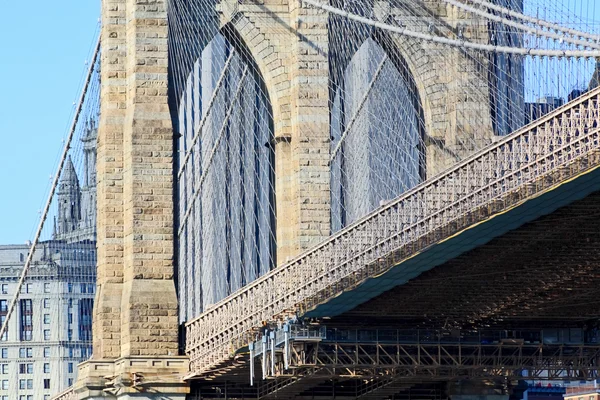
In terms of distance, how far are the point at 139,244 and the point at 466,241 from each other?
13394 mm

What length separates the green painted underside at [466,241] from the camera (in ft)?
181

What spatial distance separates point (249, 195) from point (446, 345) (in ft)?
106

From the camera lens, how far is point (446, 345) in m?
65.2

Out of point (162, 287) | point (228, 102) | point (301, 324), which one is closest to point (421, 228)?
point (301, 324)

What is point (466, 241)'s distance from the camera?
193 feet

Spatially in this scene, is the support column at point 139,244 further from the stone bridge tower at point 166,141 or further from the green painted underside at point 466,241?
the green painted underside at point 466,241

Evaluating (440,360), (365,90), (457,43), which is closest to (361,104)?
(365,90)

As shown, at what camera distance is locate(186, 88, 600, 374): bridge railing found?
2133 inches

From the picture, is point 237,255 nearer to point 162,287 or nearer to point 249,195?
point 249,195

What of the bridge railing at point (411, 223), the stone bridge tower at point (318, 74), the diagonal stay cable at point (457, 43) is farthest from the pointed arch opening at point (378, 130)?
the bridge railing at point (411, 223)

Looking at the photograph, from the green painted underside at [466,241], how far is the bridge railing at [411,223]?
10.4 inches

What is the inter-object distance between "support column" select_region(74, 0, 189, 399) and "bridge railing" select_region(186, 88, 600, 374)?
1.33 meters

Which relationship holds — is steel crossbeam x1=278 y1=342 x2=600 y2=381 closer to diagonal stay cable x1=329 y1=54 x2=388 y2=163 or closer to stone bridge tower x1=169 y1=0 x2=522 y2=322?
stone bridge tower x1=169 y1=0 x2=522 y2=322

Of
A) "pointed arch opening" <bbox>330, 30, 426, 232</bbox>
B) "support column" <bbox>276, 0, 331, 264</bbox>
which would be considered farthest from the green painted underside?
"pointed arch opening" <bbox>330, 30, 426, 232</bbox>
